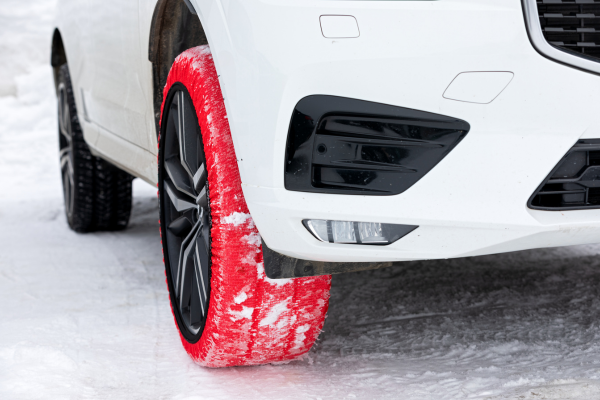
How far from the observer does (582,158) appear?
1.33 meters

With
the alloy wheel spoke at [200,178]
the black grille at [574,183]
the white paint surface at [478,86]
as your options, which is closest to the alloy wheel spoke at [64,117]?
the alloy wheel spoke at [200,178]

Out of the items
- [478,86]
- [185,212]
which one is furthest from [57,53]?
[478,86]

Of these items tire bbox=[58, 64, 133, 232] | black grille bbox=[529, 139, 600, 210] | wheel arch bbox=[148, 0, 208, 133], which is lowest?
tire bbox=[58, 64, 133, 232]

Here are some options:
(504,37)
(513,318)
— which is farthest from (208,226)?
(513,318)

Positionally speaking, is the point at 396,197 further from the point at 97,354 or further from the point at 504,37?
the point at 97,354

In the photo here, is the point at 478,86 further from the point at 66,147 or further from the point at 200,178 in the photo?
the point at 66,147

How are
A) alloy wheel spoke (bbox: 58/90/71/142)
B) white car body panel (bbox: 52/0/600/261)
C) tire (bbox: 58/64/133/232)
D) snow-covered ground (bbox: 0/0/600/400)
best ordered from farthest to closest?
alloy wheel spoke (bbox: 58/90/71/142), tire (bbox: 58/64/133/232), snow-covered ground (bbox: 0/0/600/400), white car body panel (bbox: 52/0/600/261)

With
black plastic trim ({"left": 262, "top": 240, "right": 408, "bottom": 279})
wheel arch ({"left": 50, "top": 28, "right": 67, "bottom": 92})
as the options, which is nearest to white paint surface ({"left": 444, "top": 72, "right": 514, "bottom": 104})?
black plastic trim ({"left": 262, "top": 240, "right": 408, "bottom": 279})

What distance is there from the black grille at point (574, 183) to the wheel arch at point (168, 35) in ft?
3.82

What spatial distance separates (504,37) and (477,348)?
1.03 meters

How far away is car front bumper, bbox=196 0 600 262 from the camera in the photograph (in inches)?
49.7

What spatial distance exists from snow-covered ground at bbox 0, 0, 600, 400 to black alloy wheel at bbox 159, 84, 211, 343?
189 mm

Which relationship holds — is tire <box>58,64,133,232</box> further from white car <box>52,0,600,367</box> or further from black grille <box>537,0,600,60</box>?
black grille <box>537,0,600,60</box>

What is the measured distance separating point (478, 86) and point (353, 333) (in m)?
1.07
